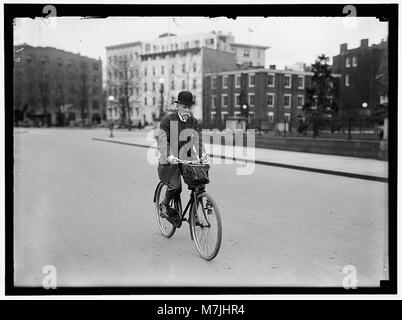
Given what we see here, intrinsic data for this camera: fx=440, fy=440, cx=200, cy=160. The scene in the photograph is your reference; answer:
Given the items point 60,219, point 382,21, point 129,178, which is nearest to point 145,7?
point 382,21

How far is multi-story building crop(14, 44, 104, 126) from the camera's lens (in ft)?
17.4

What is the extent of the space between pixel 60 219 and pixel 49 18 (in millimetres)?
3851

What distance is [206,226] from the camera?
4.88 m

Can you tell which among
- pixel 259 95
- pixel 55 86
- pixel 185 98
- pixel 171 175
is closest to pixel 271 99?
pixel 259 95

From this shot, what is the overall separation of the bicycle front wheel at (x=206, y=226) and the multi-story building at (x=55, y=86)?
2.21 metres

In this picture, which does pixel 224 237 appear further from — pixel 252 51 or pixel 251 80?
pixel 251 80

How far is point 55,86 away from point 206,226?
109 ft

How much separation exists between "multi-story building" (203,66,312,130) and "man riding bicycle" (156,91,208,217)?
14.7 meters

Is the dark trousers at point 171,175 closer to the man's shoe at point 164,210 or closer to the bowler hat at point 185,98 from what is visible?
the man's shoe at point 164,210

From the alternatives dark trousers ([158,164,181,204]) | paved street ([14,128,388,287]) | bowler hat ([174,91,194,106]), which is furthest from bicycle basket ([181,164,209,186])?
paved street ([14,128,388,287])

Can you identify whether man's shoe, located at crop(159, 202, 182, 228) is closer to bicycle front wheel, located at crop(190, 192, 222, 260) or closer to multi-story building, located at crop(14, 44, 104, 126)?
bicycle front wheel, located at crop(190, 192, 222, 260)

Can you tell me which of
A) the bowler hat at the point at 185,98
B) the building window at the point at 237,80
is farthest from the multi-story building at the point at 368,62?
the building window at the point at 237,80

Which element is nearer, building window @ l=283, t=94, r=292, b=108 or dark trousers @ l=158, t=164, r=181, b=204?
dark trousers @ l=158, t=164, r=181, b=204
